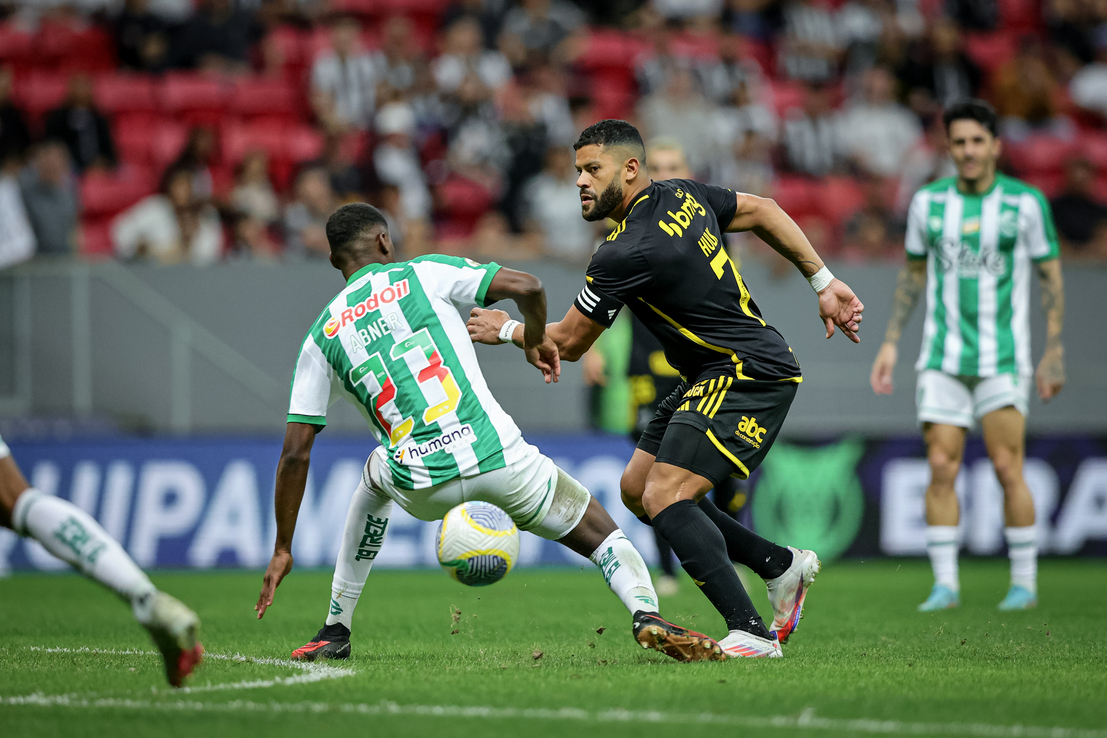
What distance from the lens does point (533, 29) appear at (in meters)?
15.5

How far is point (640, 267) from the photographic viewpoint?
17.4 feet

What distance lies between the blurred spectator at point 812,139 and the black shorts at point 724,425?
9.47 m

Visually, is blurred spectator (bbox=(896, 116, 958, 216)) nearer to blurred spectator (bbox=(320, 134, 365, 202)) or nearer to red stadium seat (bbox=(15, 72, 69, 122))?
blurred spectator (bbox=(320, 134, 365, 202))

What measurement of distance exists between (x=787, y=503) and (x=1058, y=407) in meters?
3.22

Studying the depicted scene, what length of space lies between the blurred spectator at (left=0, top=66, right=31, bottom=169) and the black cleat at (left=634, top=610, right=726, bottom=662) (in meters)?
10.7

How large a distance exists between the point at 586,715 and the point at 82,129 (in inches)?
463

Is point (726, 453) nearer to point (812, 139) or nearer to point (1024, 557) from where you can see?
point (1024, 557)

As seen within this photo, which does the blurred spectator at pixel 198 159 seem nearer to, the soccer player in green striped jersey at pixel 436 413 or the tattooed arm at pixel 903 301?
the tattooed arm at pixel 903 301

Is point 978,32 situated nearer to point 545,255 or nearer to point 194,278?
point 545,255

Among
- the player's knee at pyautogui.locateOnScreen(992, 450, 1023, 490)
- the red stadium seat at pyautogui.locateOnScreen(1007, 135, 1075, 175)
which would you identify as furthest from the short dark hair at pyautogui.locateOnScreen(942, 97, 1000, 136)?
the red stadium seat at pyautogui.locateOnScreen(1007, 135, 1075, 175)

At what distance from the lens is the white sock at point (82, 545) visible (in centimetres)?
421

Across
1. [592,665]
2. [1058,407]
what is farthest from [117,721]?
[1058,407]

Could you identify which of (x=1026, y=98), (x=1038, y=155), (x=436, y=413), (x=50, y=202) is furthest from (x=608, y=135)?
(x=1026, y=98)

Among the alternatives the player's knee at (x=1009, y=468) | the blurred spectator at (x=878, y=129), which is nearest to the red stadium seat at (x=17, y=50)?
the blurred spectator at (x=878, y=129)
